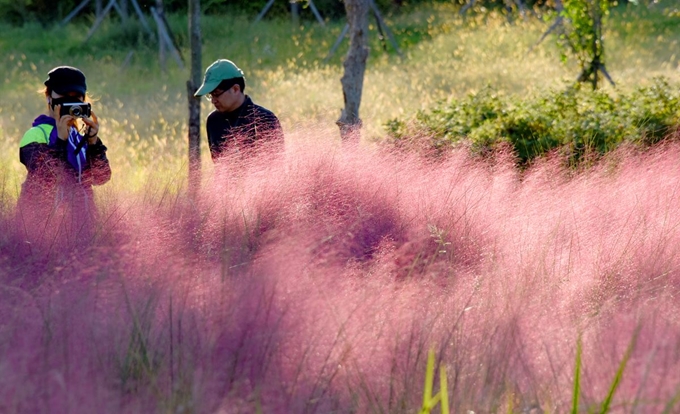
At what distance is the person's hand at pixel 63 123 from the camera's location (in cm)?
472

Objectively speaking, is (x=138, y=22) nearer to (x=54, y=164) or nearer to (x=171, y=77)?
(x=171, y=77)

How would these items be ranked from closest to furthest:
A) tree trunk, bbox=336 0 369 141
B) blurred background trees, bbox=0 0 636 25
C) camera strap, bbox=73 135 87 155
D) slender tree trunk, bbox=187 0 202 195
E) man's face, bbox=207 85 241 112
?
camera strap, bbox=73 135 87 155 < man's face, bbox=207 85 241 112 < slender tree trunk, bbox=187 0 202 195 < tree trunk, bbox=336 0 369 141 < blurred background trees, bbox=0 0 636 25

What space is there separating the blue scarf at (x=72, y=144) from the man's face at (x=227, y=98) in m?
1.04

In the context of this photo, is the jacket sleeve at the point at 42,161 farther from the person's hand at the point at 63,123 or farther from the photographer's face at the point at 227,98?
the photographer's face at the point at 227,98

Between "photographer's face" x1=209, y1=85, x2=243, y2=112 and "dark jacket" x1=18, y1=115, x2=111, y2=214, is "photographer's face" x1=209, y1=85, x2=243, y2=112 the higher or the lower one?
the higher one

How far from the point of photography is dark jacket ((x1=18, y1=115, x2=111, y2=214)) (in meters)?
4.68

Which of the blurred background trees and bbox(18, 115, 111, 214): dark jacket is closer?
bbox(18, 115, 111, 214): dark jacket

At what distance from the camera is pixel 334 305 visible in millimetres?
3133

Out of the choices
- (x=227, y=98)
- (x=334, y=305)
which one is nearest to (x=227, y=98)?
(x=227, y=98)

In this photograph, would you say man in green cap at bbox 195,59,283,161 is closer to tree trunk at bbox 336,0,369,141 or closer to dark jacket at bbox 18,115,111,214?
dark jacket at bbox 18,115,111,214

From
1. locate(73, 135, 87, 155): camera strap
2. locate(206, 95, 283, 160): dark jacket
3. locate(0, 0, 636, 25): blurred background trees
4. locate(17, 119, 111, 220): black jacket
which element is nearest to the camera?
locate(17, 119, 111, 220): black jacket

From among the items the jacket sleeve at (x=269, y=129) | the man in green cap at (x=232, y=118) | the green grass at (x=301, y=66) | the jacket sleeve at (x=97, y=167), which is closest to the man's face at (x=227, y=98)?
the man in green cap at (x=232, y=118)

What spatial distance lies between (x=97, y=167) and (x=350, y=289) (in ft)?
7.31

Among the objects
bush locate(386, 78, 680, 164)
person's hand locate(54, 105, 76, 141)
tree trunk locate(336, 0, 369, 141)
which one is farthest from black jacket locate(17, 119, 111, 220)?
tree trunk locate(336, 0, 369, 141)
